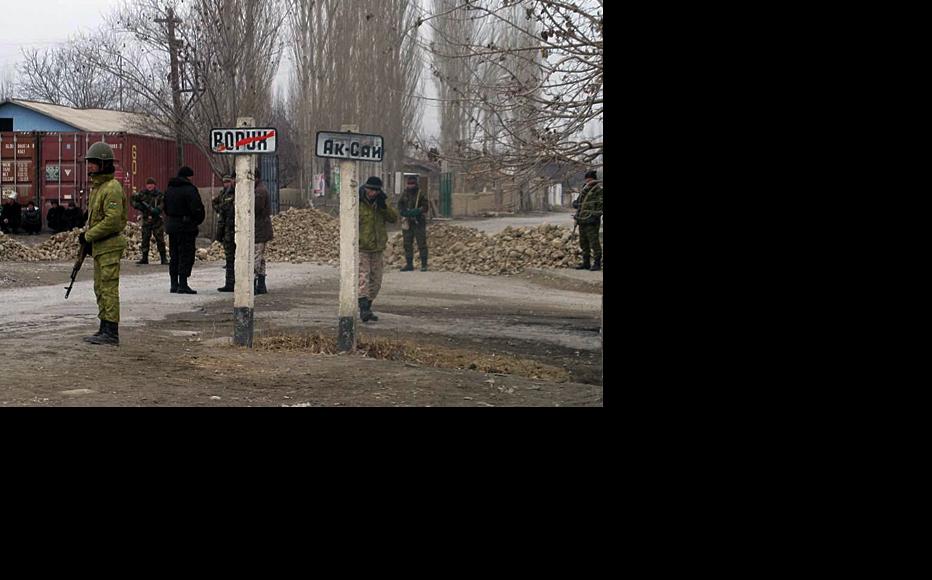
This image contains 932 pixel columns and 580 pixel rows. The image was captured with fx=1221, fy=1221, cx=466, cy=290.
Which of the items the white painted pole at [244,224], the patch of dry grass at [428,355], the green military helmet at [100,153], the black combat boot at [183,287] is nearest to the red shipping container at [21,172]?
the black combat boot at [183,287]

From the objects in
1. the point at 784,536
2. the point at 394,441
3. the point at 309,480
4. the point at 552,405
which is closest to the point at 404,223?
the point at 552,405

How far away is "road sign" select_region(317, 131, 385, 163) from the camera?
10336 millimetres

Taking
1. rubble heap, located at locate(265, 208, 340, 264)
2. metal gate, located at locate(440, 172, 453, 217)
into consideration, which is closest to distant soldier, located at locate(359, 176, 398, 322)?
rubble heap, located at locate(265, 208, 340, 264)

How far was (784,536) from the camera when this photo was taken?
4957mm

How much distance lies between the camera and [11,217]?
26203mm

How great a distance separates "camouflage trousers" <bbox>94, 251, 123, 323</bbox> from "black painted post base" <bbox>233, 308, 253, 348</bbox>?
46.9 inches

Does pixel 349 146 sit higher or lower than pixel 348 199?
higher

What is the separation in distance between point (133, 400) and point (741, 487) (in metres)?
4.87

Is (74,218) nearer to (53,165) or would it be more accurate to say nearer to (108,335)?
(53,165)

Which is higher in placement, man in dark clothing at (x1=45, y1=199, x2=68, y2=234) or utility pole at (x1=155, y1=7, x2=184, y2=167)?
utility pole at (x1=155, y1=7, x2=184, y2=167)

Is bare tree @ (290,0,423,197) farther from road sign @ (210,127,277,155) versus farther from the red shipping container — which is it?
→ road sign @ (210,127,277,155)

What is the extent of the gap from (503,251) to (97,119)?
14.0 metres

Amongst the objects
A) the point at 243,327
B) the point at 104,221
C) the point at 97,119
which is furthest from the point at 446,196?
the point at 104,221

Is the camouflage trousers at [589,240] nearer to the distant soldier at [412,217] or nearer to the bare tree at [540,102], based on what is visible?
the distant soldier at [412,217]
